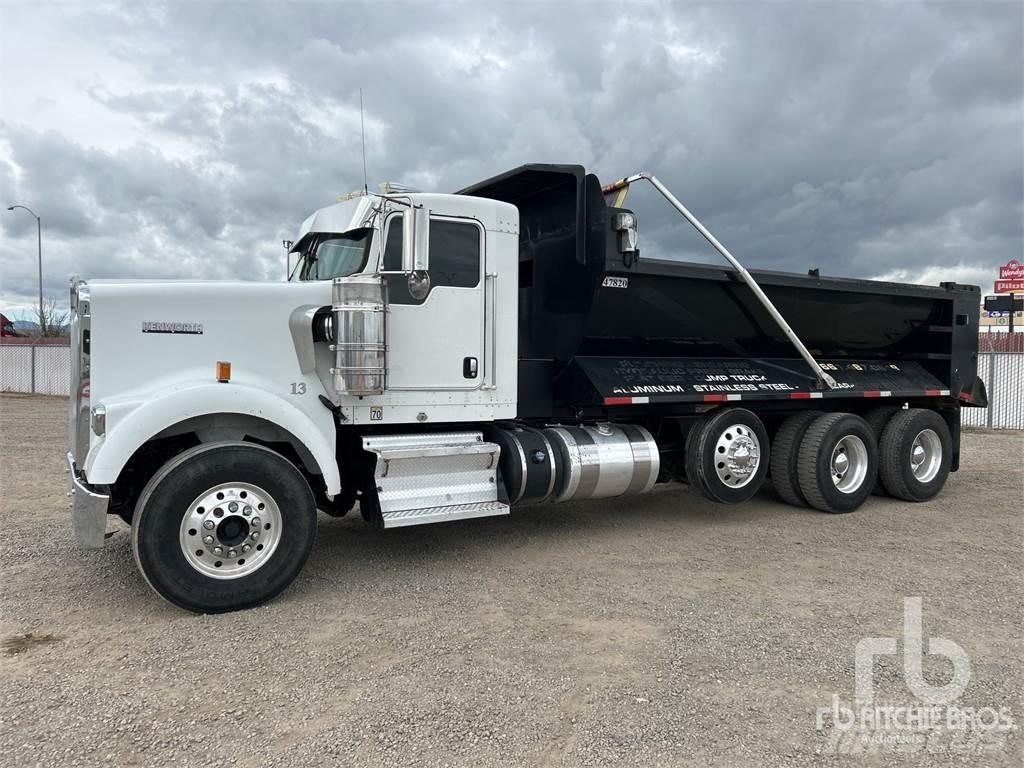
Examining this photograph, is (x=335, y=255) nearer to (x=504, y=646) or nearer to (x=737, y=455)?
(x=504, y=646)

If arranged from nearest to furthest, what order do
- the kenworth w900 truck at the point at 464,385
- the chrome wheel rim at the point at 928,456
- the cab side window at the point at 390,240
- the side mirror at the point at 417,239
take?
the kenworth w900 truck at the point at 464,385, the side mirror at the point at 417,239, the cab side window at the point at 390,240, the chrome wheel rim at the point at 928,456

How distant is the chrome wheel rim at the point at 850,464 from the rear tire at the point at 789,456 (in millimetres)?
410

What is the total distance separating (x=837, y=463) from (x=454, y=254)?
4.69 meters

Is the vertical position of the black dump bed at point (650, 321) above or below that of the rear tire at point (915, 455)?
above

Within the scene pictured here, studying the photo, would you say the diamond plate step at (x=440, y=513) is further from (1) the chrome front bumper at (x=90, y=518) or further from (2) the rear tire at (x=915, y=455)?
(2) the rear tire at (x=915, y=455)

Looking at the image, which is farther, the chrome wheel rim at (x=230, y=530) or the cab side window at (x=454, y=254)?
the cab side window at (x=454, y=254)

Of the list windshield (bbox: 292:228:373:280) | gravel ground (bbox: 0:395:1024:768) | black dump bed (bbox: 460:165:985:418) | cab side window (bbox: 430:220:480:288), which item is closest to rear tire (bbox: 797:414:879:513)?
black dump bed (bbox: 460:165:985:418)

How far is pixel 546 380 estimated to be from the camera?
6414 mm

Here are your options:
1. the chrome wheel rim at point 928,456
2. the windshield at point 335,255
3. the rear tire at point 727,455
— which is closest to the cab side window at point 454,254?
the windshield at point 335,255

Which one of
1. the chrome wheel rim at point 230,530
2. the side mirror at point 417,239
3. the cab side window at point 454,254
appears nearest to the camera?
the chrome wheel rim at point 230,530

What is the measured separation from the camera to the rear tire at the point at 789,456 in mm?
7473

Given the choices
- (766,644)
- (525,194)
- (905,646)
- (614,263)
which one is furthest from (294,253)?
(905,646)

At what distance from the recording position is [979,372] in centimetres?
1552

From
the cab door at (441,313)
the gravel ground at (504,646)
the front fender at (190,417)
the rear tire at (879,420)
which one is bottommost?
the gravel ground at (504,646)
